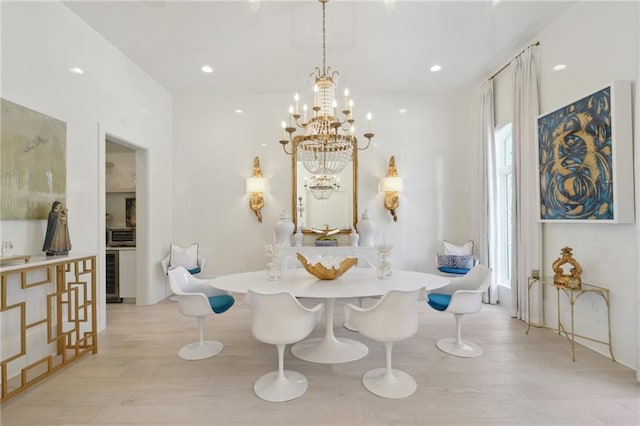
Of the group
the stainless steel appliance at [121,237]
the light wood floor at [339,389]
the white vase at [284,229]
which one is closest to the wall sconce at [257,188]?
the white vase at [284,229]

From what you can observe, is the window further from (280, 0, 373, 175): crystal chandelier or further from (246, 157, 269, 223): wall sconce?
(246, 157, 269, 223): wall sconce

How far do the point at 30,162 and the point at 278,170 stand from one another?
3149mm

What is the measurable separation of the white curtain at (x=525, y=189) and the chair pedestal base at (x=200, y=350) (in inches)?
139

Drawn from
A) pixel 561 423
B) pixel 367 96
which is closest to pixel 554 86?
pixel 367 96

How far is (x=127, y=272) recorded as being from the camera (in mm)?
4645

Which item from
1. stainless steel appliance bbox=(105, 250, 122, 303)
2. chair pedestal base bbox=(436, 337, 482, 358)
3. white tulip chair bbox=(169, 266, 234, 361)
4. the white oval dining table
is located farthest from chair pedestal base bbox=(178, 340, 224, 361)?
stainless steel appliance bbox=(105, 250, 122, 303)

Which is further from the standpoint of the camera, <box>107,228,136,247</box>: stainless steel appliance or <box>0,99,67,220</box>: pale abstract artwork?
<box>107,228,136,247</box>: stainless steel appliance

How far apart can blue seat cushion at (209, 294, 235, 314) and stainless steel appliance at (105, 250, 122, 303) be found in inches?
98.2

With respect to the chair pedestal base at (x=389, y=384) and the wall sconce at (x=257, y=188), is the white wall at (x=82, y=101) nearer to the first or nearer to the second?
the wall sconce at (x=257, y=188)

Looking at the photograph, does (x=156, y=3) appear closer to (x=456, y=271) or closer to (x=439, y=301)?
(x=439, y=301)

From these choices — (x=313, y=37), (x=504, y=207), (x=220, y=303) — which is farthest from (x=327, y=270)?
→ (x=504, y=207)

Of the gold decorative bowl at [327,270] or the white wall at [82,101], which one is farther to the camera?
the gold decorative bowl at [327,270]

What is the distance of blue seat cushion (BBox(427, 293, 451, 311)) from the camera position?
2.83 m

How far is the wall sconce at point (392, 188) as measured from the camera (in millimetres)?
5000
